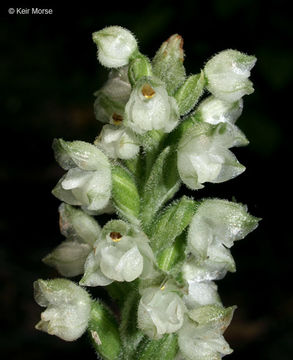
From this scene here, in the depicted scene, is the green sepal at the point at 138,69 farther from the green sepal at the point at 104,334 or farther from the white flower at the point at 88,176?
the green sepal at the point at 104,334

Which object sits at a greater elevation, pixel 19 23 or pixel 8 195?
pixel 19 23

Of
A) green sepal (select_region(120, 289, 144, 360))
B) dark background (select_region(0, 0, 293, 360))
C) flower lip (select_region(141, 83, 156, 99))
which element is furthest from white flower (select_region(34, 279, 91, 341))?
dark background (select_region(0, 0, 293, 360))

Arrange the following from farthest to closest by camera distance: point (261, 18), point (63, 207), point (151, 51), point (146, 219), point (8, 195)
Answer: point (8, 195)
point (151, 51)
point (261, 18)
point (63, 207)
point (146, 219)

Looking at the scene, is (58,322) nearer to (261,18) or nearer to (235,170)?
(235,170)

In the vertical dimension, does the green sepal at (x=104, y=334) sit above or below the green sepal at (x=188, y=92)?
below

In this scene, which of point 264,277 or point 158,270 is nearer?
point 158,270

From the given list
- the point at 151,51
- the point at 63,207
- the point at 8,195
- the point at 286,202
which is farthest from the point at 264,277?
the point at 63,207

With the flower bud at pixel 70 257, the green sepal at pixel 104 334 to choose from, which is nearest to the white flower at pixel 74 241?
the flower bud at pixel 70 257
